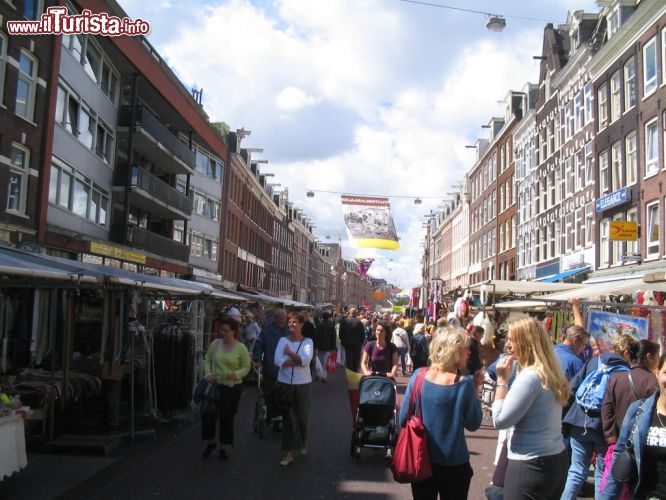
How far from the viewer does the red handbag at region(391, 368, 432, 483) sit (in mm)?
3840

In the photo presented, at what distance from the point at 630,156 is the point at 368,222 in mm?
10583

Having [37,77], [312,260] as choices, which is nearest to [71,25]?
[37,77]

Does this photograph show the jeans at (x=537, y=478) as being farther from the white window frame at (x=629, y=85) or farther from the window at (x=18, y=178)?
the white window frame at (x=629, y=85)

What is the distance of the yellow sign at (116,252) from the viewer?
22438 mm

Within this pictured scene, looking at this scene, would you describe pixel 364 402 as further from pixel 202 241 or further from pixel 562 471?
pixel 202 241

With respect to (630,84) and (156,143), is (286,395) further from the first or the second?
(156,143)

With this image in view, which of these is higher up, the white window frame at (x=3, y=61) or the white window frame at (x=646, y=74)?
the white window frame at (x=646, y=74)

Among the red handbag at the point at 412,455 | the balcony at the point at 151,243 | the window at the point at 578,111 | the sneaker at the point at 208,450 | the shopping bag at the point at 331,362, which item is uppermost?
the window at the point at 578,111

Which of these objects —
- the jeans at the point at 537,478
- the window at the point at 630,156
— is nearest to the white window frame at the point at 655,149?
the window at the point at 630,156

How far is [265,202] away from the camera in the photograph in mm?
61219

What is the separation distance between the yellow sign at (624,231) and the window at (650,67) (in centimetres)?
458

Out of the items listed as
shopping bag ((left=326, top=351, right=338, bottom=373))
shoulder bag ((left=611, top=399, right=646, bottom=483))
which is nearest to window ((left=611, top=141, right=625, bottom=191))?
shopping bag ((left=326, top=351, right=338, bottom=373))

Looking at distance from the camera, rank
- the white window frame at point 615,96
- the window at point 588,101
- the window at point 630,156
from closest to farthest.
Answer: the window at point 630,156
the white window frame at point 615,96
the window at point 588,101

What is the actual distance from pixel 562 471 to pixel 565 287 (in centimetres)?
1312
